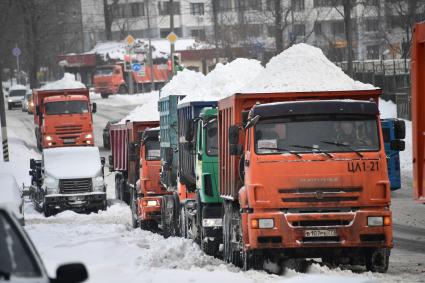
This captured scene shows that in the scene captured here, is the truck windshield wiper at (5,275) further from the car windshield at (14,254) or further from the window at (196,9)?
the window at (196,9)

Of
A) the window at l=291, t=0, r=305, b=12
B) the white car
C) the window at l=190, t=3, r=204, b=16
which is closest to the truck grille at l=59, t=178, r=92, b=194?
the window at l=291, t=0, r=305, b=12

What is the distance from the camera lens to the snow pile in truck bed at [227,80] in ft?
88.6

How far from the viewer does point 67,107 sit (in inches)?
2098

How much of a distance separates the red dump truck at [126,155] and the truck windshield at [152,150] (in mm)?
789

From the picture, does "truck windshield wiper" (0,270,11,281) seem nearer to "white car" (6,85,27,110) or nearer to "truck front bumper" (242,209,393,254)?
"truck front bumper" (242,209,393,254)

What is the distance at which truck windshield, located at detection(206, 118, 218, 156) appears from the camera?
69.0 ft

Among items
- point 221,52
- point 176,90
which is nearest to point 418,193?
point 176,90

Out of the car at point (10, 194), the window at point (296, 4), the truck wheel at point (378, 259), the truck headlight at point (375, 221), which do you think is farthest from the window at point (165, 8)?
the truck headlight at point (375, 221)

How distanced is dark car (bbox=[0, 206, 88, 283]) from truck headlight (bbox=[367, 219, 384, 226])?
8889 millimetres

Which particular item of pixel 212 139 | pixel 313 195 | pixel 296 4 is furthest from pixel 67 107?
pixel 313 195

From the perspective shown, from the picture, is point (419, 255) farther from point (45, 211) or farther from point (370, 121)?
point (45, 211)

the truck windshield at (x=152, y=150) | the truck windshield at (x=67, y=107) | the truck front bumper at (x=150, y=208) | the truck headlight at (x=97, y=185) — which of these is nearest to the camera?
the truck front bumper at (x=150, y=208)

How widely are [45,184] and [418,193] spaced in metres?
20.1

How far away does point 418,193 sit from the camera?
56.2 ft
